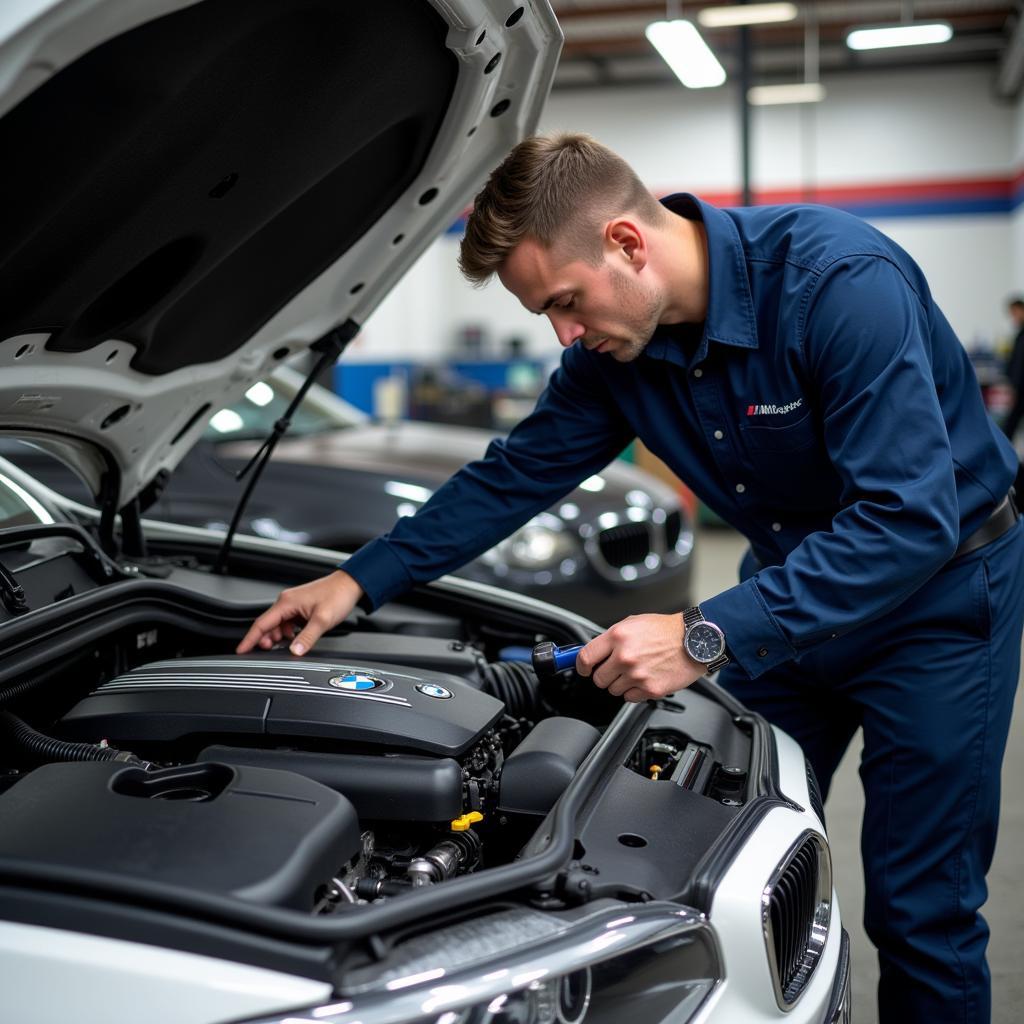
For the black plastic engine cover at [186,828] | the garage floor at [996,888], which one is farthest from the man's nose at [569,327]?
the garage floor at [996,888]

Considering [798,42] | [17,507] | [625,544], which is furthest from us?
[798,42]

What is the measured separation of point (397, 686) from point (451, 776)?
0.63 feet

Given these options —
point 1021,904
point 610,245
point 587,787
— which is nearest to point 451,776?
point 587,787

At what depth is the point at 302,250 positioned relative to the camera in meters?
1.73

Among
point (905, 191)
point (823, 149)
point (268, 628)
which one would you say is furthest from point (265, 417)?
point (905, 191)

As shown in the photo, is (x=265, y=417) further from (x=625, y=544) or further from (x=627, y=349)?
(x=627, y=349)

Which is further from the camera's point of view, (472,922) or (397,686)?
(397,686)

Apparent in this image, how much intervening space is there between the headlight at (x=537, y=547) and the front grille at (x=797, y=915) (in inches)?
82.0

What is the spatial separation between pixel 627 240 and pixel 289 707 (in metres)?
0.76

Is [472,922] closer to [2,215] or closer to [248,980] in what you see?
[248,980]

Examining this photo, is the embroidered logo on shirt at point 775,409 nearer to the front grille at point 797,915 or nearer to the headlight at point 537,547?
the front grille at point 797,915

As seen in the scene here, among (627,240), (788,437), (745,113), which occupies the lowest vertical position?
(788,437)

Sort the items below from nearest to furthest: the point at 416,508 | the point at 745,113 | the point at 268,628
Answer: the point at 268,628
the point at 416,508
the point at 745,113

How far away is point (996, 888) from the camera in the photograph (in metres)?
2.60
